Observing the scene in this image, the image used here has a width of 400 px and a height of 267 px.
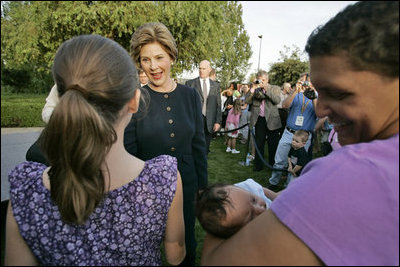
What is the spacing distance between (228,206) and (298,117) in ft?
13.3

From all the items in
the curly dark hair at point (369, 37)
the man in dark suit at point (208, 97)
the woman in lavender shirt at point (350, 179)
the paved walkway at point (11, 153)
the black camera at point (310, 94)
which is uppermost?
the curly dark hair at point (369, 37)

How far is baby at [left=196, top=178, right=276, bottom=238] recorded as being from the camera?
1308 mm

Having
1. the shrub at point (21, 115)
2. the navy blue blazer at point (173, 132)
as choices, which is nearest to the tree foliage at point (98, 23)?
the shrub at point (21, 115)

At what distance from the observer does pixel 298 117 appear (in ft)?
16.6

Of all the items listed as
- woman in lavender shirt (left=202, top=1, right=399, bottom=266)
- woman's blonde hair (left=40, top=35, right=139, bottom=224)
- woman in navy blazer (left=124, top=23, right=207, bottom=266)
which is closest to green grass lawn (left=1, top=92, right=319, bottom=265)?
woman in navy blazer (left=124, top=23, right=207, bottom=266)

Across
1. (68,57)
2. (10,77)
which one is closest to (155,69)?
(68,57)

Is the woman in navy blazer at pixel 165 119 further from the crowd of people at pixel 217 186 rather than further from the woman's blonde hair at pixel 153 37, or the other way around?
the crowd of people at pixel 217 186

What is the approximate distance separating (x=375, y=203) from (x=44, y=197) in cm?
116

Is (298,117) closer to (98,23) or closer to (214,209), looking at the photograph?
(214,209)

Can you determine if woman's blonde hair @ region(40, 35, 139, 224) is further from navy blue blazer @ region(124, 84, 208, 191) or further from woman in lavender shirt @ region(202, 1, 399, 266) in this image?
navy blue blazer @ region(124, 84, 208, 191)

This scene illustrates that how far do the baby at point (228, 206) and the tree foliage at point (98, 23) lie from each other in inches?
564

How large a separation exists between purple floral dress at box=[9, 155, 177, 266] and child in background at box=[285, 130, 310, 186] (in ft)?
13.2

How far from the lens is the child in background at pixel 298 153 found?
4.79 metres

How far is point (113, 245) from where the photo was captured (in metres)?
1.15
